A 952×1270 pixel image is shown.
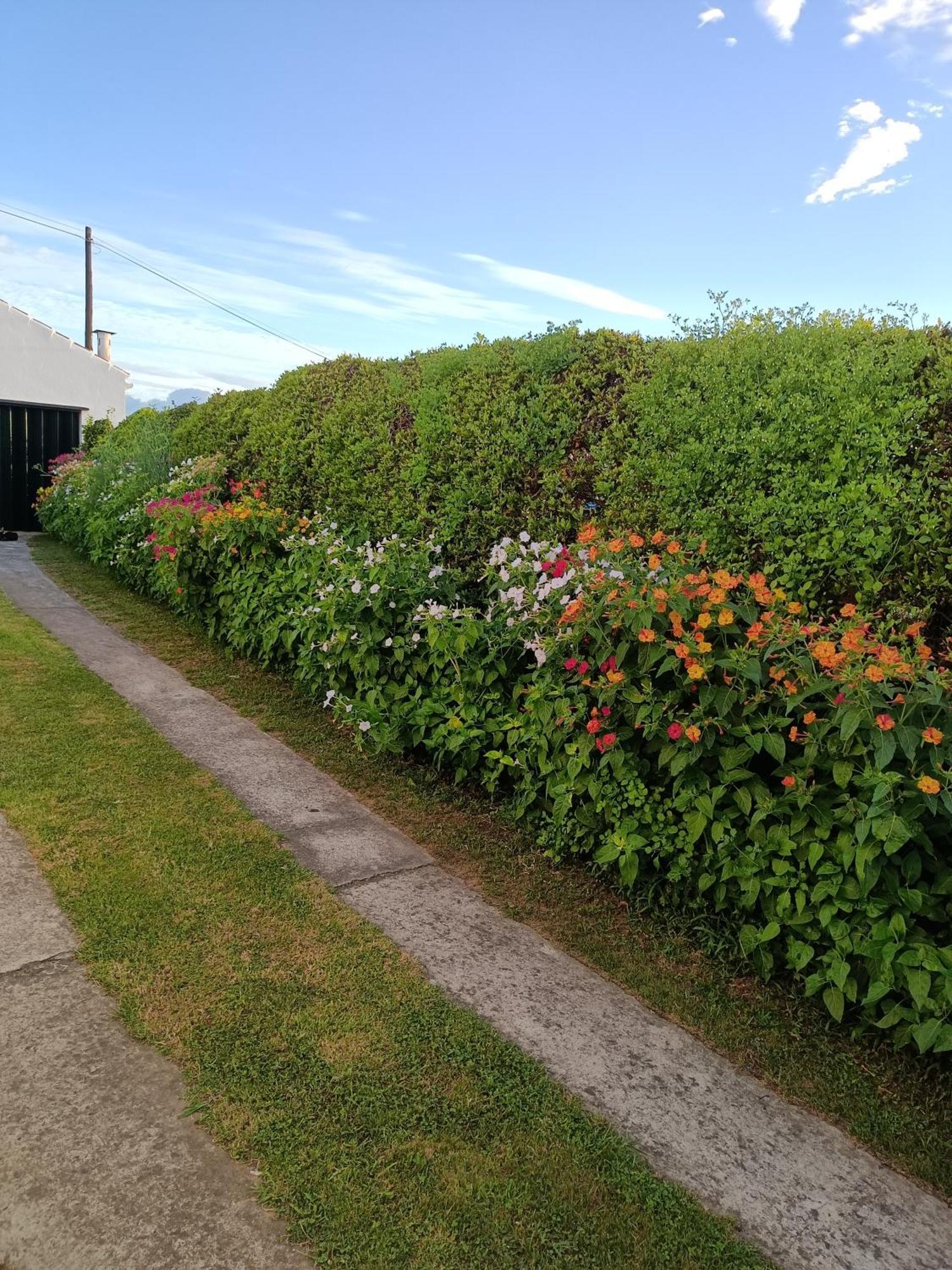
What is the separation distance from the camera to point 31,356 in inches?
571

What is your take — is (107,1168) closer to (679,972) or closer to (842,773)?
(679,972)

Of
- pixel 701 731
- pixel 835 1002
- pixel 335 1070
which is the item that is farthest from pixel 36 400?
pixel 835 1002

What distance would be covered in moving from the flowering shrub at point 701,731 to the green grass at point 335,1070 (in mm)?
977

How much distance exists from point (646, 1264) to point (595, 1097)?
0.52 metres

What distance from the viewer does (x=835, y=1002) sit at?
2.63m

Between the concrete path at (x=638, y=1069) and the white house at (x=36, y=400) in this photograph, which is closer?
the concrete path at (x=638, y=1069)

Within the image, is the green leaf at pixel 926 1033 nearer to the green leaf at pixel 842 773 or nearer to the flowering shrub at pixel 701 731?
the flowering shrub at pixel 701 731

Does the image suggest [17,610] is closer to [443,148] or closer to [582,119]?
[582,119]

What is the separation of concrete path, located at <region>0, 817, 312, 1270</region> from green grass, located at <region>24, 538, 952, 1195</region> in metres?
1.48

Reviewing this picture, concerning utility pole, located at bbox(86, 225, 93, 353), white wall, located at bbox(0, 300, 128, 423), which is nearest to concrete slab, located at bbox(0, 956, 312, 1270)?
white wall, located at bbox(0, 300, 128, 423)

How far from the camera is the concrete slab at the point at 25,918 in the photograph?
2.79 m

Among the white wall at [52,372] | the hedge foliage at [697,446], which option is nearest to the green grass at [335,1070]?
the hedge foliage at [697,446]

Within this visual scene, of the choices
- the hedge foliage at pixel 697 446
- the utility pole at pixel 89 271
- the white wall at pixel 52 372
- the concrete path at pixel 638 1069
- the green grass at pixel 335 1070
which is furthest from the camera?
the utility pole at pixel 89 271

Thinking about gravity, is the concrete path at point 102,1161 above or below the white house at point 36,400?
below
